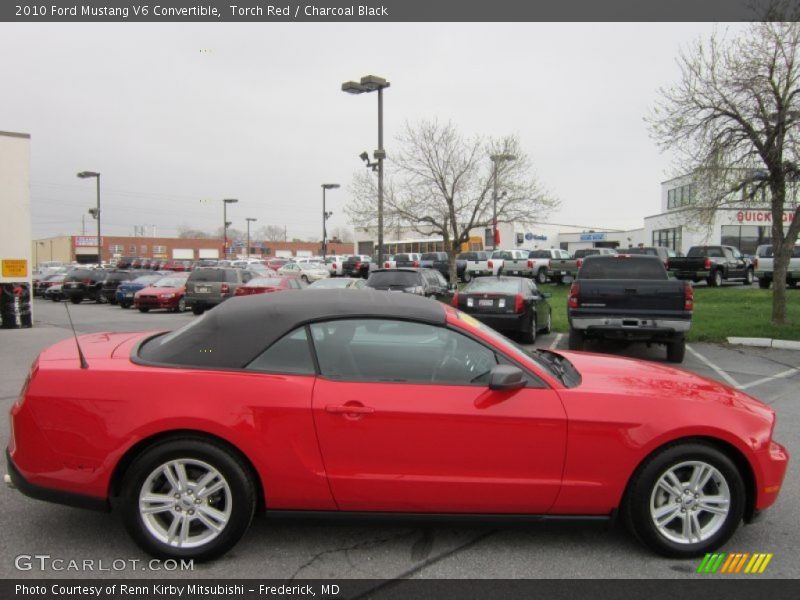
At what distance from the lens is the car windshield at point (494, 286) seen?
11.9 m

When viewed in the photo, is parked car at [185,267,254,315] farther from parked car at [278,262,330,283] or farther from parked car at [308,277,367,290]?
parked car at [278,262,330,283]

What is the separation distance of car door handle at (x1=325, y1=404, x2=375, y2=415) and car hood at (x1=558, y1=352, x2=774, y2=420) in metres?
1.24

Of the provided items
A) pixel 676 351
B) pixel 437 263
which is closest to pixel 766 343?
pixel 676 351

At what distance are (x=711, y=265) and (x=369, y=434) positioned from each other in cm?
2822

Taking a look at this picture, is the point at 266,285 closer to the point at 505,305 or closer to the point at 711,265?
the point at 505,305

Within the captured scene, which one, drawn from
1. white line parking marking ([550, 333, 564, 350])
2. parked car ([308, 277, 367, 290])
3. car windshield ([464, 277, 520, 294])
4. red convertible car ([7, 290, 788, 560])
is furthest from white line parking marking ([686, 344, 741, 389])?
parked car ([308, 277, 367, 290])

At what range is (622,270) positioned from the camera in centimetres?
1115

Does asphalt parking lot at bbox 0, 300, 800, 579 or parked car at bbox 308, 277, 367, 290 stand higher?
parked car at bbox 308, 277, 367, 290

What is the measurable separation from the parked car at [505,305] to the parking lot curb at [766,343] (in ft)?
13.1

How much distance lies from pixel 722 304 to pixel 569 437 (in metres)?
17.9

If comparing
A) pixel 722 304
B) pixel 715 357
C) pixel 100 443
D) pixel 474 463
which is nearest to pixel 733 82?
pixel 715 357

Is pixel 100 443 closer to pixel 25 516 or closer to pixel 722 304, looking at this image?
pixel 25 516

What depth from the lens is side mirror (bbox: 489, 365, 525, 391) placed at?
10.6ft

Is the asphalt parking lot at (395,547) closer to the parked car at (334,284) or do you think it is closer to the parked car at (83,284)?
the parked car at (334,284)
